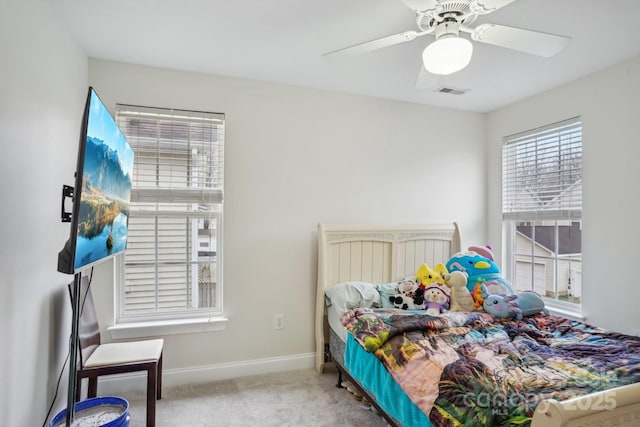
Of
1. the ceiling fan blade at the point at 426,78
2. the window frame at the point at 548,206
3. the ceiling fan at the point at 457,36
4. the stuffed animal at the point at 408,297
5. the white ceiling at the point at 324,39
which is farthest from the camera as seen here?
the window frame at the point at 548,206

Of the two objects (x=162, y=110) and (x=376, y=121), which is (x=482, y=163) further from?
(x=162, y=110)

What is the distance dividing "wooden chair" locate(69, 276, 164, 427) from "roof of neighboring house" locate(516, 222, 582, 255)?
3184 mm

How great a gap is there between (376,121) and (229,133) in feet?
4.37

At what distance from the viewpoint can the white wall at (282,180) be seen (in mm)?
2668

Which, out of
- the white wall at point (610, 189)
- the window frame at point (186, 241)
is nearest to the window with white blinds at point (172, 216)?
the window frame at point (186, 241)

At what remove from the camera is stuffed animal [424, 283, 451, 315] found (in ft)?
8.30

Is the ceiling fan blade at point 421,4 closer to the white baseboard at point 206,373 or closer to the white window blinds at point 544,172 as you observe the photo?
the white window blinds at point 544,172

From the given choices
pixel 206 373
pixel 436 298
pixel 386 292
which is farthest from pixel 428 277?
pixel 206 373

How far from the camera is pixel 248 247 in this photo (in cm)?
283

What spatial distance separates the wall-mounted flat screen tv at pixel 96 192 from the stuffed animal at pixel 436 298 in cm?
203

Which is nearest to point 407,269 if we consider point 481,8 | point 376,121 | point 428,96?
point 376,121

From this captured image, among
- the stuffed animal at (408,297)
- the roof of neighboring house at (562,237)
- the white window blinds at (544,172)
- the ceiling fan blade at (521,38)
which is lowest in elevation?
the stuffed animal at (408,297)

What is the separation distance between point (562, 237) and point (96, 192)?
336cm

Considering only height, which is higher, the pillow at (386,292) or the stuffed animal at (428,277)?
the stuffed animal at (428,277)
